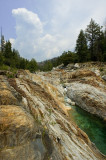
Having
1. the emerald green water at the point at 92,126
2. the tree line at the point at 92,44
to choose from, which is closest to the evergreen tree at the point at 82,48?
the tree line at the point at 92,44

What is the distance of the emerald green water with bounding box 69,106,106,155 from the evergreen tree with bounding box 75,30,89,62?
29.5m

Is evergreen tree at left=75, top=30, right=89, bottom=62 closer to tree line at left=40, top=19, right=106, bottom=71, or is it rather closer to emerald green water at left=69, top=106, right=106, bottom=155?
tree line at left=40, top=19, right=106, bottom=71

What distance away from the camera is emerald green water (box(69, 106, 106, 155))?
793 cm

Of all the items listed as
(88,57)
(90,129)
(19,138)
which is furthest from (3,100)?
(88,57)

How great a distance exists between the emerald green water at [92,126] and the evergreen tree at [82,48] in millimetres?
29467

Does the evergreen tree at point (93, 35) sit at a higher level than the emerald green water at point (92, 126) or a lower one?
higher

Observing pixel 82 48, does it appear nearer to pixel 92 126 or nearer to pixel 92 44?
pixel 92 44

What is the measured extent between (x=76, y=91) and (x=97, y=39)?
33030mm

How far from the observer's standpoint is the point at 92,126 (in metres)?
9.97

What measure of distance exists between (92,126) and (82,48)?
34650 mm

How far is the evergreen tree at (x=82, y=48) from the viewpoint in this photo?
3681 cm

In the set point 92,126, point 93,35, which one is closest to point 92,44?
point 93,35

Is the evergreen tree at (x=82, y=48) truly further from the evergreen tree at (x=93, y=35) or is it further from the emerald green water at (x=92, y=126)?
the emerald green water at (x=92, y=126)

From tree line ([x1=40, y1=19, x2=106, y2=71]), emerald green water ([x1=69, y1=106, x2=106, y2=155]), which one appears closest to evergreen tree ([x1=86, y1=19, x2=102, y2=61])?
tree line ([x1=40, y1=19, x2=106, y2=71])
